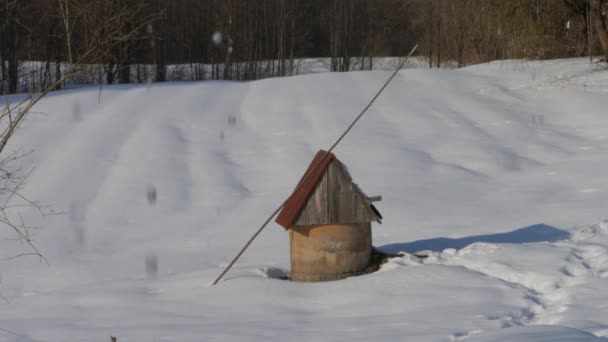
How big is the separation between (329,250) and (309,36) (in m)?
26.7

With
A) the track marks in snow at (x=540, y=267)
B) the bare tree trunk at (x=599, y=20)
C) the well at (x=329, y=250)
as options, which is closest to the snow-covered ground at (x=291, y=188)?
the track marks in snow at (x=540, y=267)

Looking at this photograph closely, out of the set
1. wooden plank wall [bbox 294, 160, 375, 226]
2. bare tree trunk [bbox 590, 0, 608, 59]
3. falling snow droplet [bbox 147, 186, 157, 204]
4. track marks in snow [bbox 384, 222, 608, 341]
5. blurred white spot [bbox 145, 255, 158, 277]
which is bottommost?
blurred white spot [bbox 145, 255, 158, 277]

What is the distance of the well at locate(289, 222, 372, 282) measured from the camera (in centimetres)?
760

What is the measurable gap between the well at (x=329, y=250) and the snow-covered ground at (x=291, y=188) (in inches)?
7.5

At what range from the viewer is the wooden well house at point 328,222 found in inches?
295

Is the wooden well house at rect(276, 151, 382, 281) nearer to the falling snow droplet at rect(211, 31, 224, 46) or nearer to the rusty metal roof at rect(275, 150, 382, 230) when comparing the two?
the rusty metal roof at rect(275, 150, 382, 230)

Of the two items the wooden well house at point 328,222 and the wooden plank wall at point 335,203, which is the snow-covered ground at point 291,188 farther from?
the wooden plank wall at point 335,203

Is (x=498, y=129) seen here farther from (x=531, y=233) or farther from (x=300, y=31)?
(x=300, y=31)

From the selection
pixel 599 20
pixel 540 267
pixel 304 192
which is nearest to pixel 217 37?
pixel 599 20

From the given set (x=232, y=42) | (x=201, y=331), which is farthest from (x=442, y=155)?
(x=232, y=42)

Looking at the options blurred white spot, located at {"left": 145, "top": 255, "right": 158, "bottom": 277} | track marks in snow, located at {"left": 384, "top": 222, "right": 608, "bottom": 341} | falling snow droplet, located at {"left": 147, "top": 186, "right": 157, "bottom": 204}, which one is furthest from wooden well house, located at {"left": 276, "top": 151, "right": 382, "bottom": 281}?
falling snow droplet, located at {"left": 147, "top": 186, "right": 157, "bottom": 204}

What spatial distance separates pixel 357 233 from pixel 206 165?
271 inches

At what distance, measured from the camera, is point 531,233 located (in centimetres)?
988

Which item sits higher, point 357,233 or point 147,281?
point 357,233
